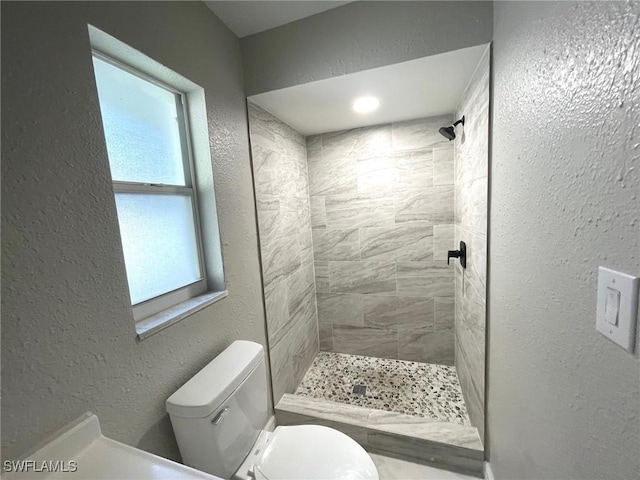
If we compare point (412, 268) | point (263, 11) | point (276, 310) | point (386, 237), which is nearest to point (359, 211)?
point (386, 237)

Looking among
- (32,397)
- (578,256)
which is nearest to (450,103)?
(578,256)

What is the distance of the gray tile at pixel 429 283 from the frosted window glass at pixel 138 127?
1.82 meters

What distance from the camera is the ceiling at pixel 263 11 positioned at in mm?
1175

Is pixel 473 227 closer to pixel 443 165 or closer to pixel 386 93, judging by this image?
pixel 443 165

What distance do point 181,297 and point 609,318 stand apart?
136cm

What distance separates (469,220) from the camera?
146 centimetres

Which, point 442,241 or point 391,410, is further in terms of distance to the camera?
point 442,241

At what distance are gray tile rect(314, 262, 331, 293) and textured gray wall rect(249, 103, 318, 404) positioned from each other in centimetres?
6

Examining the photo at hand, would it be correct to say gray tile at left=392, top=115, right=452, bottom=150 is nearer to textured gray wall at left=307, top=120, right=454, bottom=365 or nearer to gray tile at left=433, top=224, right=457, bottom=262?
textured gray wall at left=307, top=120, right=454, bottom=365

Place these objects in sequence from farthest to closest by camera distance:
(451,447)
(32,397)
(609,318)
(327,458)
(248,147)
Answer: (248,147), (451,447), (327,458), (32,397), (609,318)

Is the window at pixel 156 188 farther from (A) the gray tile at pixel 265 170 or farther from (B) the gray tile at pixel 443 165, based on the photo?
(B) the gray tile at pixel 443 165

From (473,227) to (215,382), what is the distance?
149cm

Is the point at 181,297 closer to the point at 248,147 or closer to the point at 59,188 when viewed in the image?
the point at 59,188

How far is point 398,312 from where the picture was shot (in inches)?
86.0
